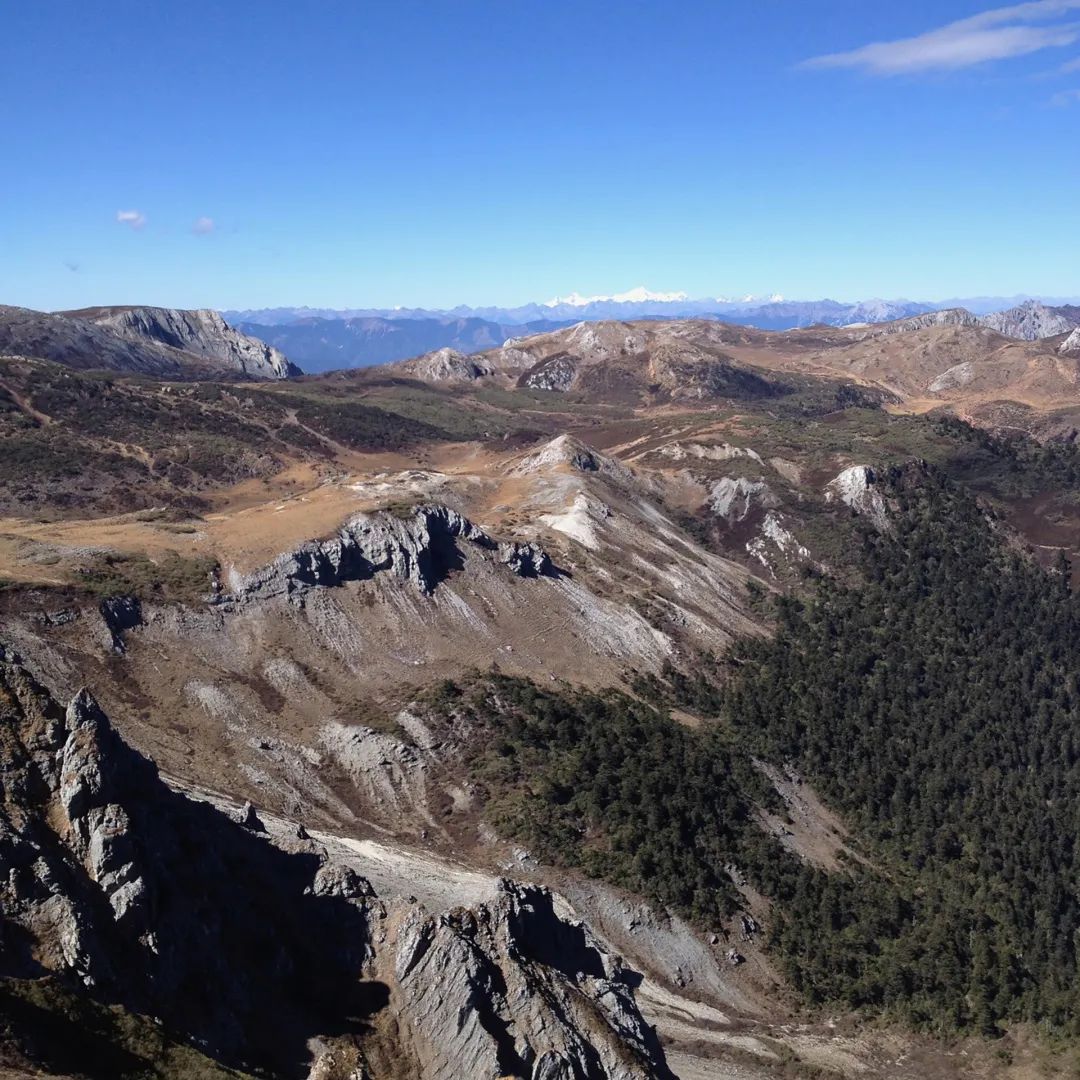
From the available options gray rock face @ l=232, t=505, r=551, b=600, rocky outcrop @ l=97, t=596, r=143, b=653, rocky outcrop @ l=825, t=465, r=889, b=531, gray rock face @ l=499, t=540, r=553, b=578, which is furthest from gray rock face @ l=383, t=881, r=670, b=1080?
rocky outcrop @ l=825, t=465, r=889, b=531

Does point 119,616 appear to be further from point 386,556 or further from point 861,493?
point 861,493

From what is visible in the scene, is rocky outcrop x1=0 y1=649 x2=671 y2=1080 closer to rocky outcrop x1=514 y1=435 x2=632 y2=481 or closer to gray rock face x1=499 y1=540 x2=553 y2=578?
gray rock face x1=499 y1=540 x2=553 y2=578

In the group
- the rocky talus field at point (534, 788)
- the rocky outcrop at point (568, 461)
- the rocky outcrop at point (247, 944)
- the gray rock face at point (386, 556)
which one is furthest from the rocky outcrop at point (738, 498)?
the rocky outcrop at point (247, 944)

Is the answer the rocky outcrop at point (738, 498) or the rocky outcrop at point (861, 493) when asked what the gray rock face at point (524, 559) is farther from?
the rocky outcrop at point (861, 493)

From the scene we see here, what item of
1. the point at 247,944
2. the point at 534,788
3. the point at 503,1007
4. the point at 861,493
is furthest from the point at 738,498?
the point at 247,944

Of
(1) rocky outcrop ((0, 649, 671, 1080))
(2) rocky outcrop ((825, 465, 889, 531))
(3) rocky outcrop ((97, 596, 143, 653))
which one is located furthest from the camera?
(2) rocky outcrop ((825, 465, 889, 531))
